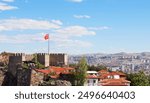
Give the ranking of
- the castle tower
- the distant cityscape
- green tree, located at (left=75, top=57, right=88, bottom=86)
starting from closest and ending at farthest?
green tree, located at (left=75, top=57, right=88, bottom=86) → the castle tower → the distant cityscape

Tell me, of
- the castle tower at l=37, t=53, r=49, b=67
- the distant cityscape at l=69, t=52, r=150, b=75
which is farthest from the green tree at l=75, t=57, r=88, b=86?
the distant cityscape at l=69, t=52, r=150, b=75

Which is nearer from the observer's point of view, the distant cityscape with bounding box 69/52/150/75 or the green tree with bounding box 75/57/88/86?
the green tree with bounding box 75/57/88/86

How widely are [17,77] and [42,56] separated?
514 centimetres

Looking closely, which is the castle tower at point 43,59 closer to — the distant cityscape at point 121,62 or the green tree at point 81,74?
the green tree at point 81,74

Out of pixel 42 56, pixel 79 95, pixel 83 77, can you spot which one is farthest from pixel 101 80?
pixel 79 95

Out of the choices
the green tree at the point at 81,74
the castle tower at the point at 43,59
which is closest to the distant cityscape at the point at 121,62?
the castle tower at the point at 43,59

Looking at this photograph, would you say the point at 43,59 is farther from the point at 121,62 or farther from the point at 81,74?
the point at 121,62

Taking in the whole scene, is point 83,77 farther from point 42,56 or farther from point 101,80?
point 42,56

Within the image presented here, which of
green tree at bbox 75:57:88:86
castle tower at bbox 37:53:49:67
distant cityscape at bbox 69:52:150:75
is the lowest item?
distant cityscape at bbox 69:52:150:75

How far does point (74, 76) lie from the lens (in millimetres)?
20234

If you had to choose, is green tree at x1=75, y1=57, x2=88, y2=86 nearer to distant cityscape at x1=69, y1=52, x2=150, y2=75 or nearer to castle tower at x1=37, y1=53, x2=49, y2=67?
castle tower at x1=37, y1=53, x2=49, y2=67

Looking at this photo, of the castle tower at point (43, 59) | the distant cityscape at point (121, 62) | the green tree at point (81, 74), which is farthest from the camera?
the distant cityscape at point (121, 62)

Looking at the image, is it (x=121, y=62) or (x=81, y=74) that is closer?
(x=81, y=74)

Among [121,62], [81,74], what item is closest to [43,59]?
[81,74]
